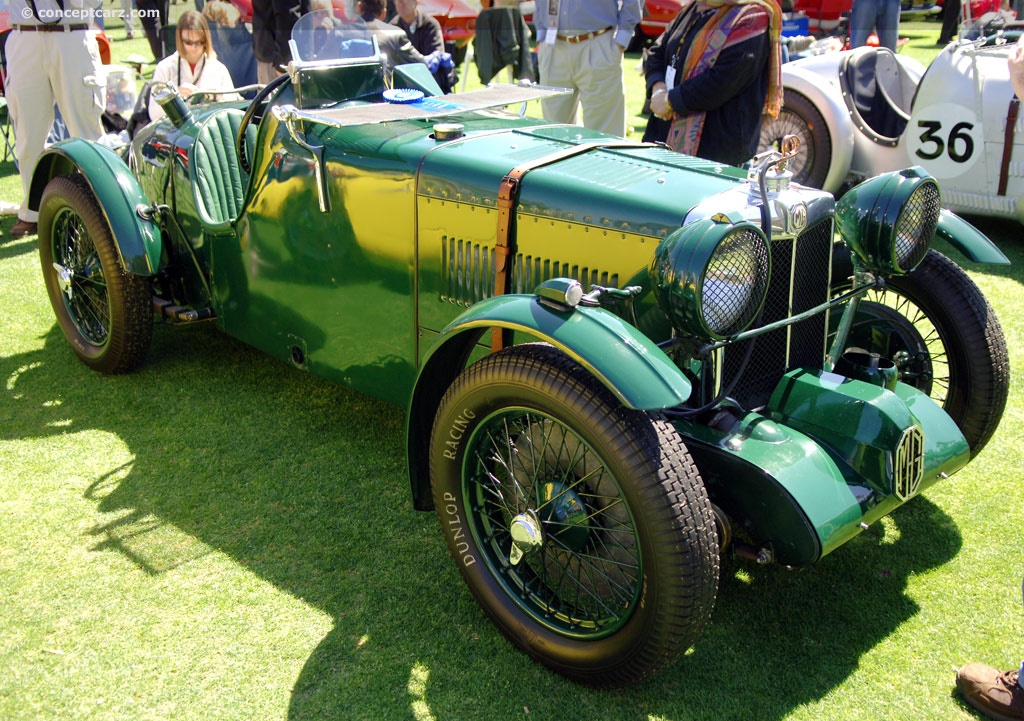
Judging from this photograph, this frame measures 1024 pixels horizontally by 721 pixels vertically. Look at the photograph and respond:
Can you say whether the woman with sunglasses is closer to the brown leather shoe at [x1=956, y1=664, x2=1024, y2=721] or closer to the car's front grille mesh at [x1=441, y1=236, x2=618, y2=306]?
the car's front grille mesh at [x1=441, y1=236, x2=618, y2=306]

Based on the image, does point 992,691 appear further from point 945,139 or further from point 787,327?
point 945,139

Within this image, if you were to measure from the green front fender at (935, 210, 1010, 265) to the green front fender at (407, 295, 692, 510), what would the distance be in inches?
60.5

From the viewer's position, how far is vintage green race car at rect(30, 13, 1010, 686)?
236 centimetres

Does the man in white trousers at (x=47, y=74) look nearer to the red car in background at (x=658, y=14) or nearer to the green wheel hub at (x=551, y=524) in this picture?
A: the green wheel hub at (x=551, y=524)

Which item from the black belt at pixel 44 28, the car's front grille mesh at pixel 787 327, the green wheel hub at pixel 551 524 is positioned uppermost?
the black belt at pixel 44 28

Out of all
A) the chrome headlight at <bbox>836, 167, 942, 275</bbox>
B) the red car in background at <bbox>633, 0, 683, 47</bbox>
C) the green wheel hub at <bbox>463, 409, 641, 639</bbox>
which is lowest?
the green wheel hub at <bbox>463, 409, 641, 639</bbox>

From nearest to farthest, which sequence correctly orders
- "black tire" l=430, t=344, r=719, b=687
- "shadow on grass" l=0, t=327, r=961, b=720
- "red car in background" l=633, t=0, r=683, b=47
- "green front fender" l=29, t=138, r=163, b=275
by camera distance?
"black tire" l=430, t=344, r=719, b=687 → "shadow on grass" l=0, t=327, r=961, b=720 → "green front fender" l=29, t=138, r=163, b=275 → "red car in background" l=633, t=0, r=683, b=47

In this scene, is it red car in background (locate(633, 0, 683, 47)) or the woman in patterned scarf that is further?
red car in background (locate(633, 0, 683, 47))

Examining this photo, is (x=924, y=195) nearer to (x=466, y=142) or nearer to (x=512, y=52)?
(x=466, y=142)

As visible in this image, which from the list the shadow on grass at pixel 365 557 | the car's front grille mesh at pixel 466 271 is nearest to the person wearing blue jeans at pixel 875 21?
the shadow on grass at pixel 365 557

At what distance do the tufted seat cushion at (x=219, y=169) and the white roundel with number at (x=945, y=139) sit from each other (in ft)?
14.2

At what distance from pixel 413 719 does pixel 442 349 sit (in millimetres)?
1006

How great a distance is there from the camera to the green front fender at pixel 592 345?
2.23 metres

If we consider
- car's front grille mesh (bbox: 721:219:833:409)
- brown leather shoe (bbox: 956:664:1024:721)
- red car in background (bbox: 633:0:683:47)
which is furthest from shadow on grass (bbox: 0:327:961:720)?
red car in background (bbox: 633:0:683:47)
